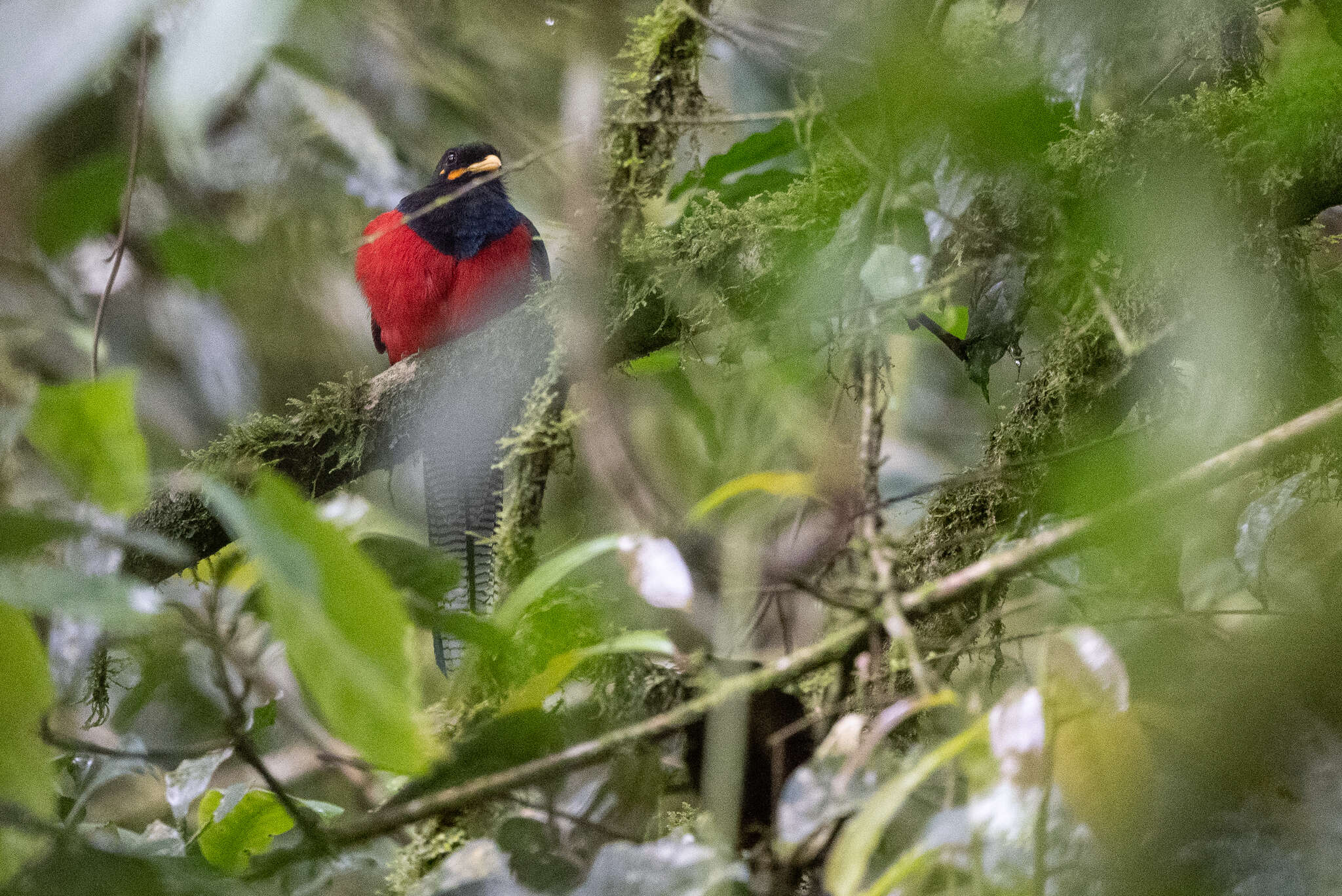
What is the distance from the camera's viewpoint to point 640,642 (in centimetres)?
89

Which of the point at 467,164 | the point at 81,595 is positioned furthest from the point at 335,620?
the point at 467,164

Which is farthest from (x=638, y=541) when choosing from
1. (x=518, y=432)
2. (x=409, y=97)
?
(x=409, y=97)

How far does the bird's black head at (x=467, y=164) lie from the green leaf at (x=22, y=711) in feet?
7.18

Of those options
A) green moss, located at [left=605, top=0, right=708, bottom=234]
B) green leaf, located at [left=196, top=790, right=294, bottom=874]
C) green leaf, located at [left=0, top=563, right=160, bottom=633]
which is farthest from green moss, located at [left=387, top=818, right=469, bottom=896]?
green moss, located at [left=605, top=0, right=708, bottom=234]

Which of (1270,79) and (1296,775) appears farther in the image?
(1270,79)

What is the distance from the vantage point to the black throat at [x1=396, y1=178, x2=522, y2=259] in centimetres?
277

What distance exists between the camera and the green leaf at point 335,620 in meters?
0.51

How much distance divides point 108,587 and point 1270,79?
1.53 meters

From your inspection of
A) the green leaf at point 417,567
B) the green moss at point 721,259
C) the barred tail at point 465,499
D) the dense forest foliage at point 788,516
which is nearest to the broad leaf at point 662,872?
the dense forest foliage at point 788,516

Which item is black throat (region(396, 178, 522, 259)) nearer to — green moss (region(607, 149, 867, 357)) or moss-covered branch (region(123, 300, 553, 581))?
moss-covered branch (region(123, 300, 553, 581))

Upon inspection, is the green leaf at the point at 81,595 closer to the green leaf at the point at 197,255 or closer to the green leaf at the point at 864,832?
the green leaf at the point at 864,832

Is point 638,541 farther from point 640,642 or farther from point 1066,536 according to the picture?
point 1066,536

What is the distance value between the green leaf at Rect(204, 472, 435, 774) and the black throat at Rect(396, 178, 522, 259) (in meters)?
2.33

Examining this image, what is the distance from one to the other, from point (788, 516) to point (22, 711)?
5.22 ft
